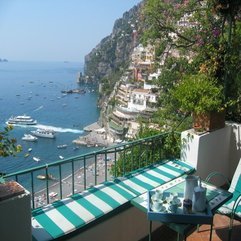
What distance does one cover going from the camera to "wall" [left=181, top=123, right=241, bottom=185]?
142 inches

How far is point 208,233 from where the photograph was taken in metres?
3.02

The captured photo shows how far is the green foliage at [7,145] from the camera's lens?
190 centimetres

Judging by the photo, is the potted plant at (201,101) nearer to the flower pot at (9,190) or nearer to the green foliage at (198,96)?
the green foliage at (198,96)

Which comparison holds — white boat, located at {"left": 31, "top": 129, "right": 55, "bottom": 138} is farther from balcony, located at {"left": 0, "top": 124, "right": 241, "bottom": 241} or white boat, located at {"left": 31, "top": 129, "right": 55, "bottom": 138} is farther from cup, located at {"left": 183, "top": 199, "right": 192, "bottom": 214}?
cup, located at {"left": 183, "top": 199, "right": 192, "bottom": 214}

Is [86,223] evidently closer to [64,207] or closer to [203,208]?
[64,207]

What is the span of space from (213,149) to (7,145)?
2669 mm

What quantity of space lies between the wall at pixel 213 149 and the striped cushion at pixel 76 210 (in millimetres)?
1041

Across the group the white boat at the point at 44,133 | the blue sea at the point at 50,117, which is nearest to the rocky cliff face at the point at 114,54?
the blue sea at the point at 50,117

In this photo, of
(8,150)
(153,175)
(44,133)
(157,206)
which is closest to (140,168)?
(153,175)

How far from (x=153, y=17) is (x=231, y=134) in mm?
4681

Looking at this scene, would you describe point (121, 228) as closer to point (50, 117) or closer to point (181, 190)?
point (181, 190)

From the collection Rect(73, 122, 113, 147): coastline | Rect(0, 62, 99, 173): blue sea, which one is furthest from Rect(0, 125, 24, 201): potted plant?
Rect(73, 122, 113, 147): coastline

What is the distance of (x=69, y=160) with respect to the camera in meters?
2.76

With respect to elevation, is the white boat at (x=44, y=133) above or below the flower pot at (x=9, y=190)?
below
